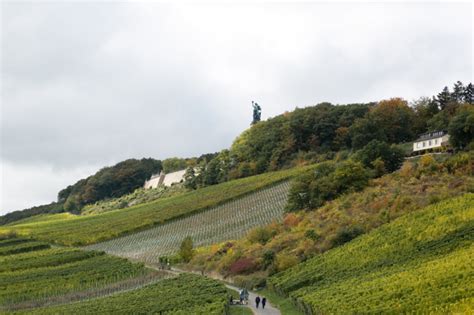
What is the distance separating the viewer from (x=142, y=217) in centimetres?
8838

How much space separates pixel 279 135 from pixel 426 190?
204 ft

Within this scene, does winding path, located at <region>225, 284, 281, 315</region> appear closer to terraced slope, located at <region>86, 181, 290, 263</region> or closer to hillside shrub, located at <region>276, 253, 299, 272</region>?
hillside shrub, located at <region>276, 253, 299, 272</region>

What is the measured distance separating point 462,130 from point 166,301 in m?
41.7

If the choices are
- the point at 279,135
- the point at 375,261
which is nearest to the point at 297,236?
the point at 375,261

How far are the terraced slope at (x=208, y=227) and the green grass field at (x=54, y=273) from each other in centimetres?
541

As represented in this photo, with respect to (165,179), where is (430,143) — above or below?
below

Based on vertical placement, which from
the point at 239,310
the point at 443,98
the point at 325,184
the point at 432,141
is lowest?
the point at 239,310

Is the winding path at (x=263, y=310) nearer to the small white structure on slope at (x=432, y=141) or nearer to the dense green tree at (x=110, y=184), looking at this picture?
the small white structure on slope at (x=432, y=141)

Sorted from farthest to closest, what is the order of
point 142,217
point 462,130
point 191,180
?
point 191,180
point 142,217
point 462,130

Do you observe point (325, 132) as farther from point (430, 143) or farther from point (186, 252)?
point (186, 252)

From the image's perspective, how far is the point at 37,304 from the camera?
1788 inches

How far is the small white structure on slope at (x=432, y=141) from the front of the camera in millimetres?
74062

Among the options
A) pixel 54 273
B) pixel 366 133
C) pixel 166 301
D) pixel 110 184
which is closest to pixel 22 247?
pixel 54 273

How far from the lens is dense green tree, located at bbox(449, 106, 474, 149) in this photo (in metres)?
63.9
